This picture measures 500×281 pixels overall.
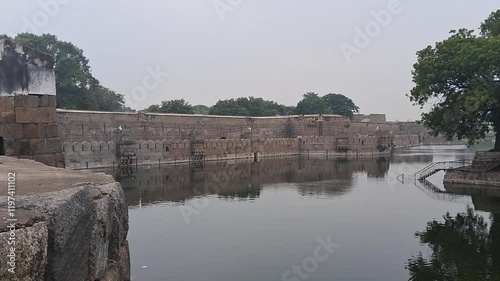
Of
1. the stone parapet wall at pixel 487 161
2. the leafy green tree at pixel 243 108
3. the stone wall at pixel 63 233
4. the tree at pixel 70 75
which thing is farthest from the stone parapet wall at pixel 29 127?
the leafy green tree at pixel 243 108

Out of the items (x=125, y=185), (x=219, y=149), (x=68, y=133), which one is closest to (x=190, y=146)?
(x=219, y=149)

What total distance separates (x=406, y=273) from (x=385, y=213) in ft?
17.1

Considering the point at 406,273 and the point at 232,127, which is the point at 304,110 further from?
the point at 406,273

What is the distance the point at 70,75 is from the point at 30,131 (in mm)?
33706

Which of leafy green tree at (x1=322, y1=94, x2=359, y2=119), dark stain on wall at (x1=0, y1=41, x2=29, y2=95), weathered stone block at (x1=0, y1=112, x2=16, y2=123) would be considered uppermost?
leafy green tree at (x1=322, y1=94, x2=359, y2=119)

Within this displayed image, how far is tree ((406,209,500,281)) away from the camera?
7215mm

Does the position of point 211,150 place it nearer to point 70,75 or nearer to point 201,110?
point 70,75

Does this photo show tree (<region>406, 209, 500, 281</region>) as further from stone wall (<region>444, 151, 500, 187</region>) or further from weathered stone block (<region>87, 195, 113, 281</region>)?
weathered stone block (<region>87, 195, 113, 281</region>)

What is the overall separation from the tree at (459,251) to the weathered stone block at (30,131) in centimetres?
685

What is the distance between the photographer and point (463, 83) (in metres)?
17.9

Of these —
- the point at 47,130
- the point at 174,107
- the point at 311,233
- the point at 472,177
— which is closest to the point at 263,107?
the point at 174,107

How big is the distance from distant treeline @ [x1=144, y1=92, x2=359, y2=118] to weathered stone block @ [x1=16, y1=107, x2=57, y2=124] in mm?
37376

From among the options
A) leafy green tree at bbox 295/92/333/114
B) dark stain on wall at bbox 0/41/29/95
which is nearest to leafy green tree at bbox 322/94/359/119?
leafy green tree at bbox 295/92/333/114

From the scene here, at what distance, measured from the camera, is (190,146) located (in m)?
30.8
